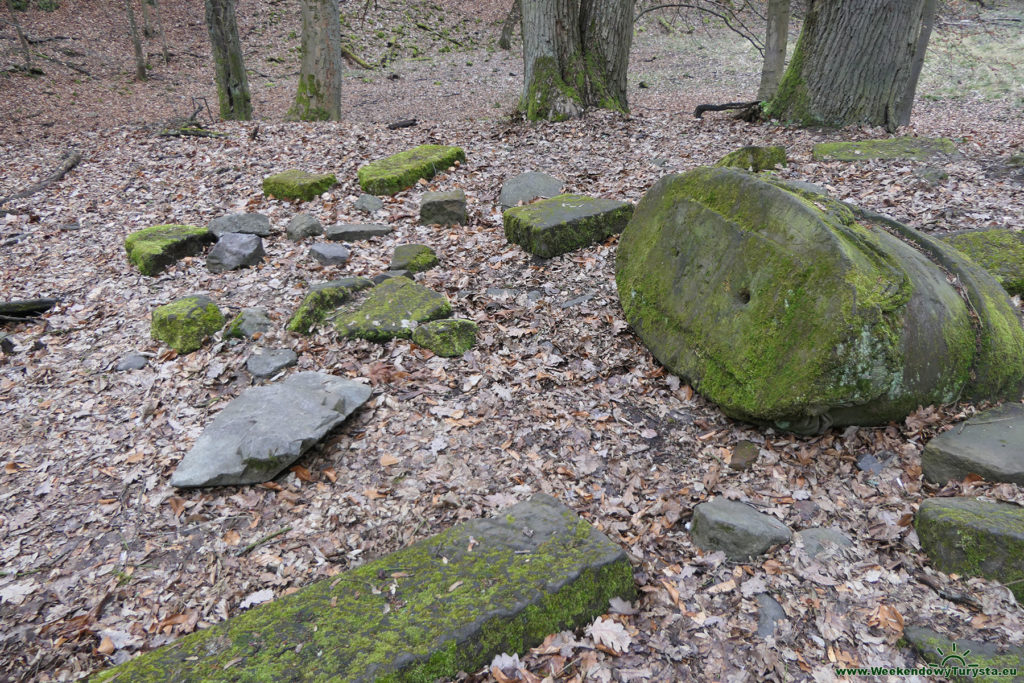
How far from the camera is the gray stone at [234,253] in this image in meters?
6.21

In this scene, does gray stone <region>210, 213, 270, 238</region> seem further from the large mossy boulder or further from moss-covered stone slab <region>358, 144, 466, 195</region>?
the large mossy boulder

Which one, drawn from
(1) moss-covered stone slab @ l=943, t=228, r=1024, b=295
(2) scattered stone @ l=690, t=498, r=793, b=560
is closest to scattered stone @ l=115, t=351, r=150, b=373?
(2) scattered stone @ l=690, t=498, r=793, b=560

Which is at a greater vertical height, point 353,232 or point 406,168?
point 406,168

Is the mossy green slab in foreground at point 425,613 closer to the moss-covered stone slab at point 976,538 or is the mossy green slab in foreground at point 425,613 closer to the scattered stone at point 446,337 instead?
the moss-covered stone slab at point 976,538

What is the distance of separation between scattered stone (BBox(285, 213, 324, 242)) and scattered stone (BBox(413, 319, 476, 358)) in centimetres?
248

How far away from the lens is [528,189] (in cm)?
731

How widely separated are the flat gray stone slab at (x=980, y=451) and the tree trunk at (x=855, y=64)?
6330 mm

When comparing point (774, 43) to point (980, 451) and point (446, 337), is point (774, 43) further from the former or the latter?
point (980, 451)

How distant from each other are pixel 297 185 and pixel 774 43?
9.22 meters

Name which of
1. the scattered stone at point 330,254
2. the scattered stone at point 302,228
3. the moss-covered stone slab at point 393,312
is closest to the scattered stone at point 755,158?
the moss-covered stone slab at point 393,312

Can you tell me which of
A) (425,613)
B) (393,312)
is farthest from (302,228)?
(425,613)

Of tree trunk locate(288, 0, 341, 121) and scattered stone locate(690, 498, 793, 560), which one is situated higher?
tree trunk locate(288, 0, 341, 121)

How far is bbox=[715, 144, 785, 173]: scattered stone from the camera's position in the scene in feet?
23.2

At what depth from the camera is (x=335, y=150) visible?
29.7 feet
